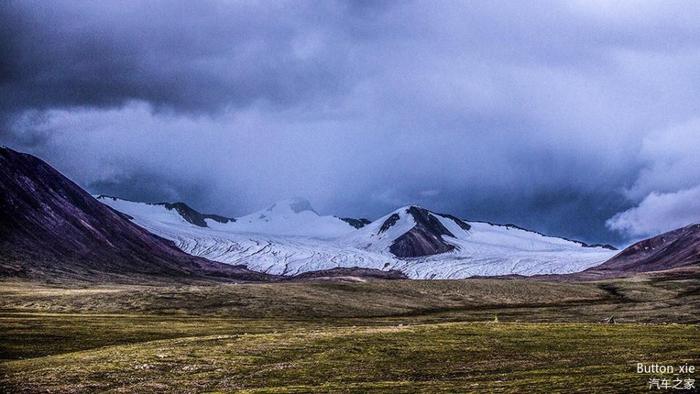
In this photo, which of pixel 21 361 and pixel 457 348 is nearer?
pixel 21 361

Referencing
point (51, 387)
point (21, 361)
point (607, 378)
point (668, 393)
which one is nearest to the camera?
point (668, 393)

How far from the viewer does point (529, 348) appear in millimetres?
58656

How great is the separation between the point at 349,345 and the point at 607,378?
2871cm

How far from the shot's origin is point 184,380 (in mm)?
45656

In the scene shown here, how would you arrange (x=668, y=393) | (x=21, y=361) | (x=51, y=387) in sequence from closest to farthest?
(x=668, y=393) → (x=51, y=387) → (x=21, y=361)

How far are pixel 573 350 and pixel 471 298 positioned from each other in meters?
125

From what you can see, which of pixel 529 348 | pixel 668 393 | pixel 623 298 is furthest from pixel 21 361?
pixel 623 298

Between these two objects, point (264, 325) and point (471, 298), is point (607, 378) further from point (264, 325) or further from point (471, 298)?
point (471, 298)

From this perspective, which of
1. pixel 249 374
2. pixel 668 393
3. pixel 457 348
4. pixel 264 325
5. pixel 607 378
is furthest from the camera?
pixel 264 325

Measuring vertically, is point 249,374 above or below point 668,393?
below

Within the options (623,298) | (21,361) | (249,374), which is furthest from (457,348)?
(623,298)

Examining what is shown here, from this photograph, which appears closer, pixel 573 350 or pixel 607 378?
pixel 607 378

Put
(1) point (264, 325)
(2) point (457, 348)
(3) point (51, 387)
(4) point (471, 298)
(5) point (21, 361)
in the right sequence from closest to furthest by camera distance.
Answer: (3) point (51, 387)
(5) point (21, 361)
(2) point (457, 348)
(1) point (264, 325)
(4) point (471, 298)

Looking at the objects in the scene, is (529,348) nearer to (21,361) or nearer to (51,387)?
(51,387)
